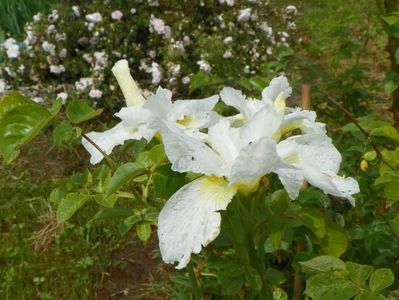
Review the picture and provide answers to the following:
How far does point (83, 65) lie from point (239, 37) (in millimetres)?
1049

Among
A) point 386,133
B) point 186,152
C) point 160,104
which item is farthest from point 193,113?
point 386,133

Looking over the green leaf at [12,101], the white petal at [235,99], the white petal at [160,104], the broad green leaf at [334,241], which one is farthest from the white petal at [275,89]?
the green leaf at [12,101]

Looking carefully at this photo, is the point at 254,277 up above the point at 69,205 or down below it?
below

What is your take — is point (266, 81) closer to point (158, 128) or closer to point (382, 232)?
point (382, 232)

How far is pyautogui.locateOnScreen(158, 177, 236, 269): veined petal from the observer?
778 mm

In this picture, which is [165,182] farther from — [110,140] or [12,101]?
[12,101]

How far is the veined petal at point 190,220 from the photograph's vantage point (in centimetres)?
78

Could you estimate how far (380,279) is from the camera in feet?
2.82

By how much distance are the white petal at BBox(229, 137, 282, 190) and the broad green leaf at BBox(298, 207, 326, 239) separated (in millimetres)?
230

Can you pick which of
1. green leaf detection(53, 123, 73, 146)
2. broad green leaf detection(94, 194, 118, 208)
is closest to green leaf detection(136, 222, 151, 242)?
broad green leaf detection(94, 194, 118, 208)

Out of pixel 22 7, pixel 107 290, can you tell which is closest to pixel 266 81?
pixel 107 290

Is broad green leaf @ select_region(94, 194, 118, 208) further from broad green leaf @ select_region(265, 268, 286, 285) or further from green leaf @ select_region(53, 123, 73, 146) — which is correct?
broad green leaf @ select_region(265, 268, 286, 285)

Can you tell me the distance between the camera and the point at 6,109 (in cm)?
92

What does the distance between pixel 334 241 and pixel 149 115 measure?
0.40 metres
